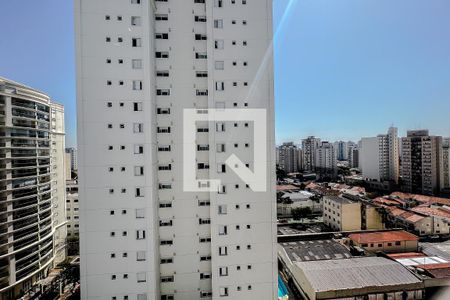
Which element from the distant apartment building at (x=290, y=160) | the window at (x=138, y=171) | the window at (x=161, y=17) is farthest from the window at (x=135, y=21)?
the distant apartment building at (x=290, y=160)

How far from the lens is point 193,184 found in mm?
13203

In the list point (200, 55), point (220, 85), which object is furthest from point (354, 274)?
point (200, 55)

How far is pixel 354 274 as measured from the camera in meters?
17.7

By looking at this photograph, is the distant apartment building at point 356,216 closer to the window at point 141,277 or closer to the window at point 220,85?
the window at point 220,85

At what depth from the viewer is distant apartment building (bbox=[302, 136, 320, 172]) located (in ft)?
279

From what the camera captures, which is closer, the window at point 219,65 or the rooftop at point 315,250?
the window at point 219,65

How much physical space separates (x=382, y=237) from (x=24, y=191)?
34.6 meters

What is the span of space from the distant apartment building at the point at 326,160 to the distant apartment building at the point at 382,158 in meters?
13.4

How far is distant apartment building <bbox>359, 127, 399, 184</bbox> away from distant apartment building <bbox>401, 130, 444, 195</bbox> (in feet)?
12.5

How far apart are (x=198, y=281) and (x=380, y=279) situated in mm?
13400

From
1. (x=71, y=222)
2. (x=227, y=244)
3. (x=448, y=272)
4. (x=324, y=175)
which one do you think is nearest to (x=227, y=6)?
(x=227, y=244)

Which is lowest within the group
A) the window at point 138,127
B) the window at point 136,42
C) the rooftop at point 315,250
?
the rooftop at point 315,250

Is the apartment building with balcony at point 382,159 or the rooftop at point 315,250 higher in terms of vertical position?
the apartment building with balcony at point 382,159

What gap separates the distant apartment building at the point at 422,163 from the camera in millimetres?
46750
